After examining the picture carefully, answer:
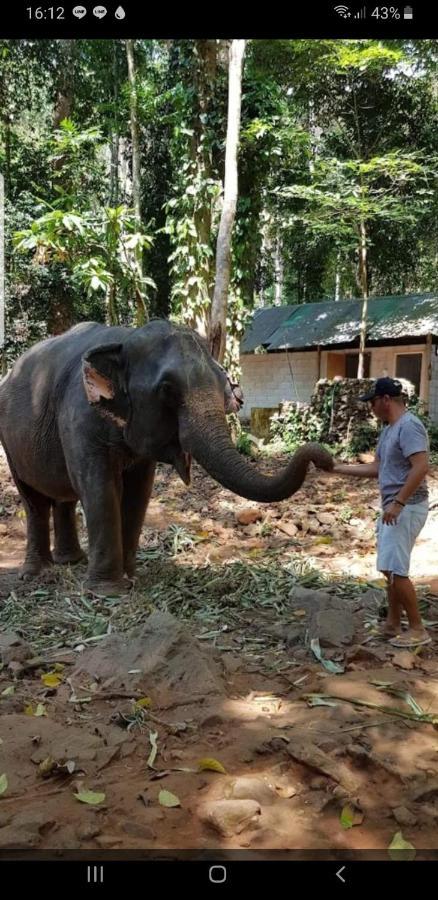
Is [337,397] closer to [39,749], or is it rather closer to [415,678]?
[415,678]

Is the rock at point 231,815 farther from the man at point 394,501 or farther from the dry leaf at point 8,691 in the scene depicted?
the man at point 394,501

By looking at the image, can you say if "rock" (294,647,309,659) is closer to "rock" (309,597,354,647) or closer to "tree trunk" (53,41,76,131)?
"rock" (309,597,354,647)

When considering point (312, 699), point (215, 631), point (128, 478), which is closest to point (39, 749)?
point (312, 699)

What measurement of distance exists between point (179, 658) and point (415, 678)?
1.31 metres

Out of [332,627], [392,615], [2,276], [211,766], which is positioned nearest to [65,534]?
[332,627]

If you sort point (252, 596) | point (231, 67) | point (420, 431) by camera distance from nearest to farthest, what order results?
point (420, 431), point (252, 596), point (231, 67)

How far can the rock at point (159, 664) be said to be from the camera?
12.0 feet

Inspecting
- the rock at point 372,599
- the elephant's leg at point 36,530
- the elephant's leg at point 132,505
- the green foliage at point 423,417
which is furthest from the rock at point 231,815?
the green foliage at point 423,417

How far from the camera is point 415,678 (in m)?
3.90

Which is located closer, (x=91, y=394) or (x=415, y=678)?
(x=415, y=678)

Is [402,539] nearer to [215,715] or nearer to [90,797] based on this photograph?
[215,715]

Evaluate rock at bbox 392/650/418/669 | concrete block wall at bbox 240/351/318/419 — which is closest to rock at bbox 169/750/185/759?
rock at bbox 392/650/418/669

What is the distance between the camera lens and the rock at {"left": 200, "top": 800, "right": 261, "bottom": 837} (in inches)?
94.3

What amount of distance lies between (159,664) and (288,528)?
194 inches
